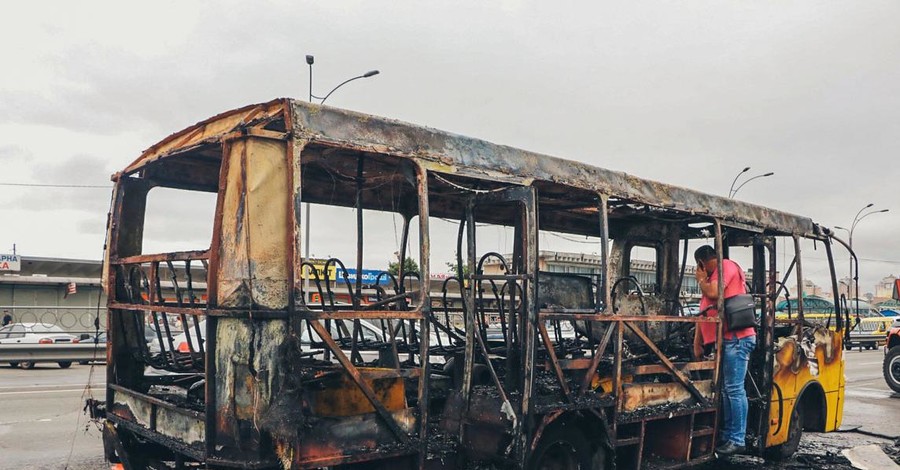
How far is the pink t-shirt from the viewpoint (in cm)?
685

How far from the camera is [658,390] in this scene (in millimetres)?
6246

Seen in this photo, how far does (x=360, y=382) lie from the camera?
4094 mm

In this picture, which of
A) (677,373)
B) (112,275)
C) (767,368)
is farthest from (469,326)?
(767,368)

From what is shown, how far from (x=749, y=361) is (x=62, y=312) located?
1597cm

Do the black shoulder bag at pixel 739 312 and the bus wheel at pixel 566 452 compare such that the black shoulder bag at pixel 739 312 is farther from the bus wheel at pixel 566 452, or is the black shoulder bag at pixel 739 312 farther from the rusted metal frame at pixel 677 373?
the bus wheel at pixel 566 452

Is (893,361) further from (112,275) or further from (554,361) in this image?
(112,275)

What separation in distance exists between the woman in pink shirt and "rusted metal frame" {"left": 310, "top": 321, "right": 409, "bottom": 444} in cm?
368

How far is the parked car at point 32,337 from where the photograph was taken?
17109mm

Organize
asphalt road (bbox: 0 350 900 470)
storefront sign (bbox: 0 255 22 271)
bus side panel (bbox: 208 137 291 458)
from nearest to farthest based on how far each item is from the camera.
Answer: bus side panel (bbox: 208 137 291 458) < asphalt road (bbox: 0 350 900 470) < storefront sign (bbox: 0 255 22 271)

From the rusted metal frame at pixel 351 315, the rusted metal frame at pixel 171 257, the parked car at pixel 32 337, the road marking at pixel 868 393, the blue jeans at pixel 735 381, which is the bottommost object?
the road marking at pixel 868 393

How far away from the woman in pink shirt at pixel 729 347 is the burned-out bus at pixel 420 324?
0.13m

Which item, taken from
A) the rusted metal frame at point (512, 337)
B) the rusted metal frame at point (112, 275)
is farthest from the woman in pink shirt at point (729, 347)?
the rusted metal frame at point (112, 275)

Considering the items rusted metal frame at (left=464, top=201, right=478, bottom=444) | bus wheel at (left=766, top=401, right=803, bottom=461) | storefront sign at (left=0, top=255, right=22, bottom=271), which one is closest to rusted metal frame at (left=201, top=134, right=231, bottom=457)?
rusted metal frame at (left=464, top=201, right=478, bottom=444)

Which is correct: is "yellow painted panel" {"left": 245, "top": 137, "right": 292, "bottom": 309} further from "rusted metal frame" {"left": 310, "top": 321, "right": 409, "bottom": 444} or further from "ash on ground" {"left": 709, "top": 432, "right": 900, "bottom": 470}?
"ash on ground" {"left": 709, "top": 432, "right": 900, "bottom": 470}
